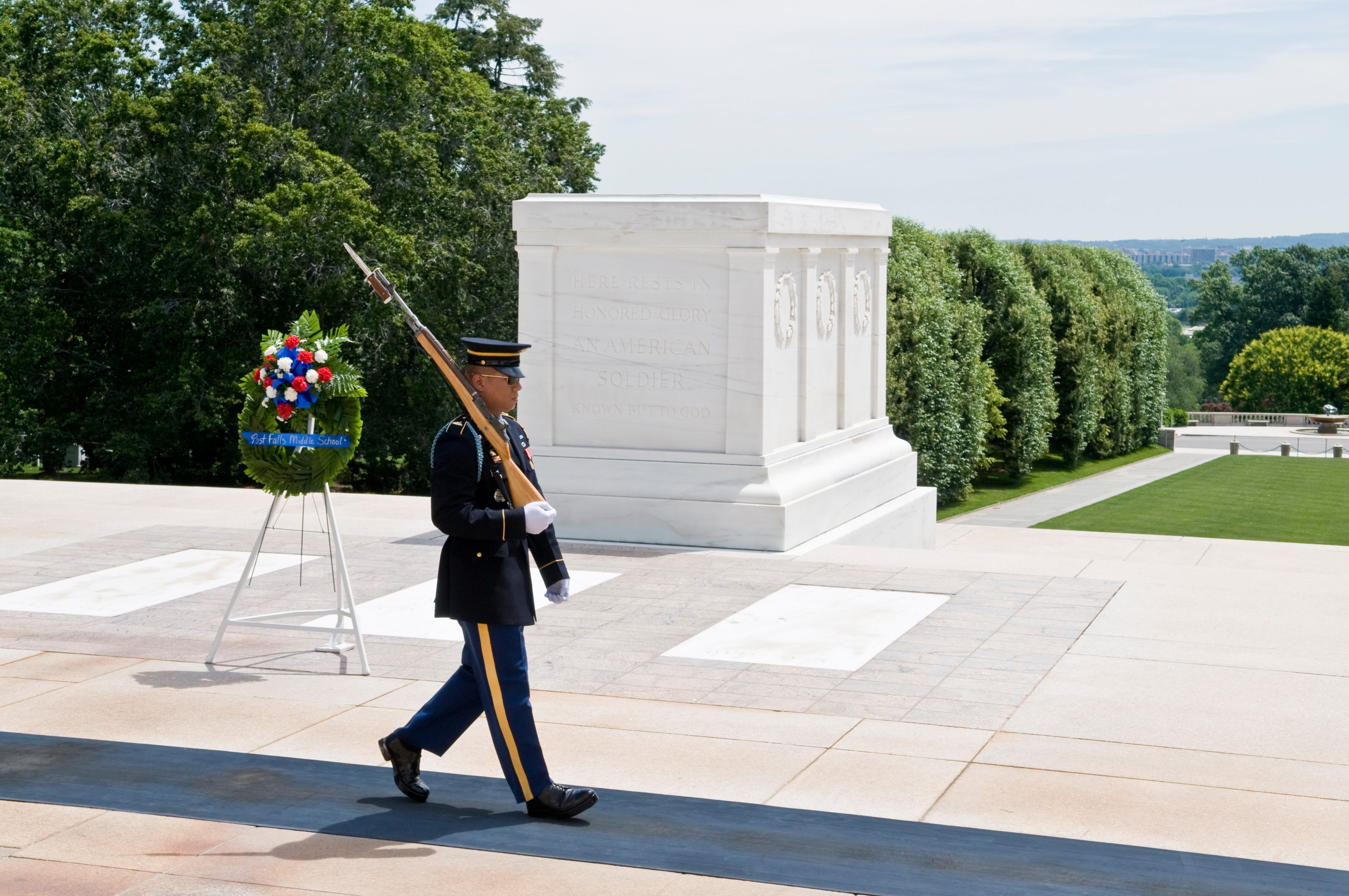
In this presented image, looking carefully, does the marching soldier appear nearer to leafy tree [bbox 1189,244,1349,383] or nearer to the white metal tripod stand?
the white metal tripod stand

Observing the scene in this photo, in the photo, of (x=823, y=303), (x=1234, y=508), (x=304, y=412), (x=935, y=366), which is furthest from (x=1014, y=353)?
(x=304, y=412)

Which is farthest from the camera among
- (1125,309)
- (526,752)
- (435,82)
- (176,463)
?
(1125,309)

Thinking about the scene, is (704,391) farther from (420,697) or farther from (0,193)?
A: (0,193)

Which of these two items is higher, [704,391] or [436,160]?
[436,160]

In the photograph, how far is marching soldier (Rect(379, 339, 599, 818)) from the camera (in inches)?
207

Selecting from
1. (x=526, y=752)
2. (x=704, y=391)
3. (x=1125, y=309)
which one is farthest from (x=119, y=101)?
(x=1125, y=309)

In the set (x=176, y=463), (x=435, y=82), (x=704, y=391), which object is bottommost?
(x=176, y=463)

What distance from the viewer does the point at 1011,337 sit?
41.8 metres

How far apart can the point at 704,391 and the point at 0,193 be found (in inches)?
918

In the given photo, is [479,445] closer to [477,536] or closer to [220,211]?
[477,536]

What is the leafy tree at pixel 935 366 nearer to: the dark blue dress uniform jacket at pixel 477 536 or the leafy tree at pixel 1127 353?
the leafy tree at pixel 1127 353

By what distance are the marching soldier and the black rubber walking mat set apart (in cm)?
19

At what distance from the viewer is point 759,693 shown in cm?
728

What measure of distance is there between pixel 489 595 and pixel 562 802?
764 mm
